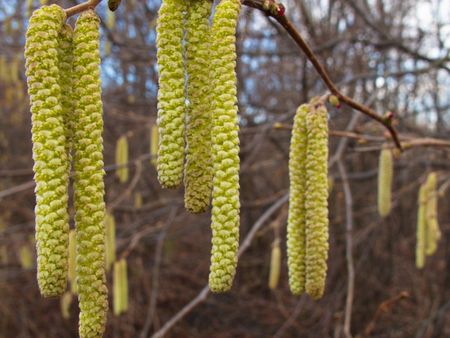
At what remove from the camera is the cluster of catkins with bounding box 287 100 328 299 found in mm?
1100

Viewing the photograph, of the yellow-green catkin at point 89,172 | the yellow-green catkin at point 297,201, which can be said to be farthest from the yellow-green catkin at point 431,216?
the yellow-green catkin at point 89,172

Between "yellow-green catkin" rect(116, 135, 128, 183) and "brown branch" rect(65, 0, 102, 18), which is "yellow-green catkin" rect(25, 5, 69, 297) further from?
"yellow-green catkin" rect(116, 135, 128, 183)

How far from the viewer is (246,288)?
5.26m

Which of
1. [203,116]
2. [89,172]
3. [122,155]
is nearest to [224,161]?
[203,116]

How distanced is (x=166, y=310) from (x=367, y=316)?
1948 mm

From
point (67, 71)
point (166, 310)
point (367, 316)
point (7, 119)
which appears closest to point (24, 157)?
point (7, 119)

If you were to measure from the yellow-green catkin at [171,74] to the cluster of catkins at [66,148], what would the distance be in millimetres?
101

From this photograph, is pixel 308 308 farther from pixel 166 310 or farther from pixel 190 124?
pixel 190 124

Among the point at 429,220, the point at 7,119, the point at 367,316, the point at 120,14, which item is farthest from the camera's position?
the point at 7,119

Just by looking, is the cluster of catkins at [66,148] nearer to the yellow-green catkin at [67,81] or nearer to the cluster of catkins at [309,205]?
the yellow-green catkin at [67,81]

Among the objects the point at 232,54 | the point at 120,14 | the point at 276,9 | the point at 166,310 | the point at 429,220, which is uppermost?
the point at 120,14

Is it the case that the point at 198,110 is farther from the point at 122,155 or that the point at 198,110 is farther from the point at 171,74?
the point at 122,155

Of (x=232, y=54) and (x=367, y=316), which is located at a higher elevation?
(x=232, y=54)

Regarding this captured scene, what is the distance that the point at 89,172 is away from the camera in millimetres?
842
